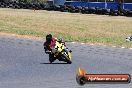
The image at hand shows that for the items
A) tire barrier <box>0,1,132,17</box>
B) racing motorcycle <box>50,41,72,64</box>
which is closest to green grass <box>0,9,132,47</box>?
tire barrier <box>0,1,132,17</box>

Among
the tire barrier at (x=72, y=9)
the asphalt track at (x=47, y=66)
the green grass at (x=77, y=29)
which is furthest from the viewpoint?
the tire barrier at (x=72, y=9)

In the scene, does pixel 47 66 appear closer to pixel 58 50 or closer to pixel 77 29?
pixel 58 50

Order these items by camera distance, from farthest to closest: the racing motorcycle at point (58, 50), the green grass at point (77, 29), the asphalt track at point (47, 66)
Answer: the green grass at point (77, 29) < the asphalt track at point (47, 66) < the racing motorcycle at point (58, 50)

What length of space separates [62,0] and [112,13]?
21.3m

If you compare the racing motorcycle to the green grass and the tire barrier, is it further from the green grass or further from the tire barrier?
the tire barrier

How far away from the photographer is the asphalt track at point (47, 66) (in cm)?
931

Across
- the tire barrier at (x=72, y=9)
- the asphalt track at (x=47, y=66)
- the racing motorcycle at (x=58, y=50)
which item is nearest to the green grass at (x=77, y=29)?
the asphalt track at (x=47, y=66)

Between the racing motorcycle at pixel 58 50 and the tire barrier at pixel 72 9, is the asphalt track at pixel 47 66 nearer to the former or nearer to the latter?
the racing motorcycle at pixel 58 50

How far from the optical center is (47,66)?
12.1m

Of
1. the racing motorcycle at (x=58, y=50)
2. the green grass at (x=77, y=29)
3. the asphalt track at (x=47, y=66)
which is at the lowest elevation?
the green grass at (x=77, y=29)

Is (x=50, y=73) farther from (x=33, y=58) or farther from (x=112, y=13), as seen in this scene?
(x=112, y=13)

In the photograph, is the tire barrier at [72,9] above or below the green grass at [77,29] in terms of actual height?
below

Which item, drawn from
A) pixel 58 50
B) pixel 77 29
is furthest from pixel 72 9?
pixel 58 50

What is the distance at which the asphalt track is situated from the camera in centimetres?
931
